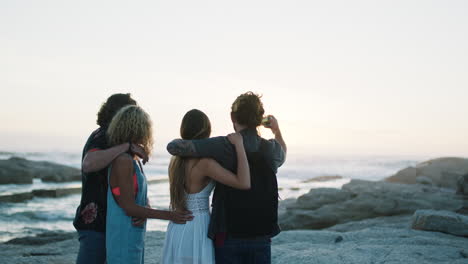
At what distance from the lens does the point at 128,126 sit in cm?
324

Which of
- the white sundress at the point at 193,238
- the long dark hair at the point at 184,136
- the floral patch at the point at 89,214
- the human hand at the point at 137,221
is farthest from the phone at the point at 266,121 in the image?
the floral patch at the point at 89,214

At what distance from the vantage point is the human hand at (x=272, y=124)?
11.8 ft

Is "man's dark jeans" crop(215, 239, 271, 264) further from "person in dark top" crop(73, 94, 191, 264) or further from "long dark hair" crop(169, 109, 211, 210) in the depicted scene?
"person in dark top" crop(73, 94, 191, 264)

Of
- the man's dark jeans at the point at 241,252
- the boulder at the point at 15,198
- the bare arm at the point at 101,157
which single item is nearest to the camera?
the bare arm at the point at 101,157

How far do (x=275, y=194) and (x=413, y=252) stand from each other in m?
3.95

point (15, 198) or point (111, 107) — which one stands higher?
point (111, 107)

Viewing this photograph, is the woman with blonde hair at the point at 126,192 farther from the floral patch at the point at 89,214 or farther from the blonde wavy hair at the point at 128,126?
the floral patch at the point at 89,214

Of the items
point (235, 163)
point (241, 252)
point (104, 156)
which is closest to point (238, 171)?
point (235, 163)

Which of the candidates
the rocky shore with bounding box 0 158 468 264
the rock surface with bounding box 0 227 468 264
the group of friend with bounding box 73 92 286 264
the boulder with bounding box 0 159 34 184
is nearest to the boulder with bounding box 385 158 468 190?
the rocky shore with bounding box 0 158 468 264

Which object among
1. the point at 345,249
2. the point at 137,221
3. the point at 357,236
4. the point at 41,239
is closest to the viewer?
the point at 137,221

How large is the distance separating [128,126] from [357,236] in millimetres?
5975

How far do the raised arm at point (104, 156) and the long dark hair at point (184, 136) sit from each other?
31 centimetres

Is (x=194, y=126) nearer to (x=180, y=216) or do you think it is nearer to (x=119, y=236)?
(x=180, y=216)

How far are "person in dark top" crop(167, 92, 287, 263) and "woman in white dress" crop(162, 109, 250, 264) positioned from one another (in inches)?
4.2
